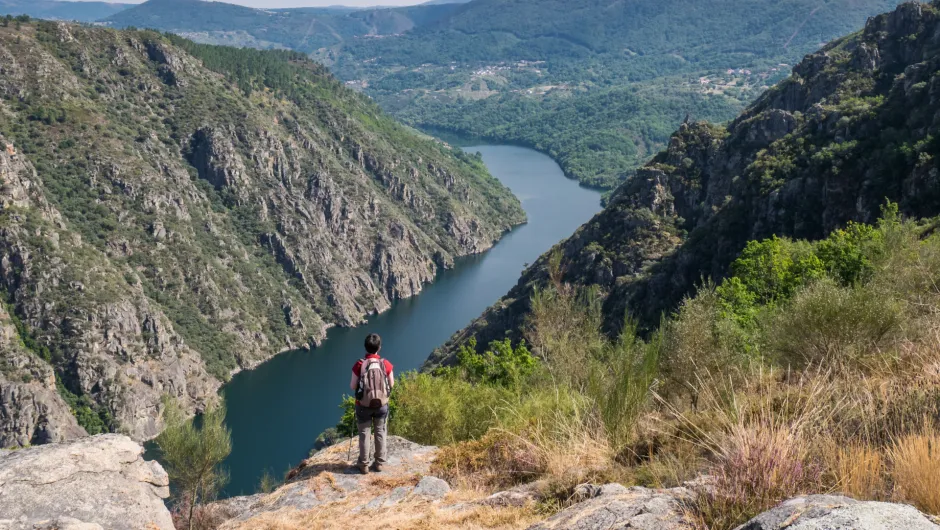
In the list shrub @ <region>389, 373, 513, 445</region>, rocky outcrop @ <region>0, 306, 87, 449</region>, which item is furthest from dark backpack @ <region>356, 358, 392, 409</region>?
rocky outcrop @ <region>0, 306, 87, 449</region>

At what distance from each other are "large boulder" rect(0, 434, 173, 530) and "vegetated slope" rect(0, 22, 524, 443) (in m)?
84.3

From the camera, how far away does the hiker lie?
415 inches

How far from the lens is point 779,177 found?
53.5 m

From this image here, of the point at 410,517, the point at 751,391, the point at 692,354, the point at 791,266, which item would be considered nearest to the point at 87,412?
the point at 791,266

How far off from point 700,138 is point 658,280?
2831cm

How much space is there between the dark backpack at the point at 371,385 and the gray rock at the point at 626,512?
14.6ft

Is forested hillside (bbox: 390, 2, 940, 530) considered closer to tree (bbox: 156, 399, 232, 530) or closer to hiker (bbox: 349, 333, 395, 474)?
hiker (bbox: 349, 333, 395, 474)

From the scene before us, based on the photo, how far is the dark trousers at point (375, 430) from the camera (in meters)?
10.7

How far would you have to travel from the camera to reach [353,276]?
458 ft

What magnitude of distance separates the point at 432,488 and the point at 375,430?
72.1 inches

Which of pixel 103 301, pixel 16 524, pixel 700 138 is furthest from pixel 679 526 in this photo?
pixel 103 301

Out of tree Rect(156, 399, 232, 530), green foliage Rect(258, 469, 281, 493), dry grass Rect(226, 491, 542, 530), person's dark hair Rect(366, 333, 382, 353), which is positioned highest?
person's dark hair Rect(366, 333, 382, 353)

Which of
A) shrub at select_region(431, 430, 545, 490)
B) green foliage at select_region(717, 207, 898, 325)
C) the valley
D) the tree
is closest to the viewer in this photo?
the valley

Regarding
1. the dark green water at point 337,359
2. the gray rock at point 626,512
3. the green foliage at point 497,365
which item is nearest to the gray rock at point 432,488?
the gray rock at point 626,512
